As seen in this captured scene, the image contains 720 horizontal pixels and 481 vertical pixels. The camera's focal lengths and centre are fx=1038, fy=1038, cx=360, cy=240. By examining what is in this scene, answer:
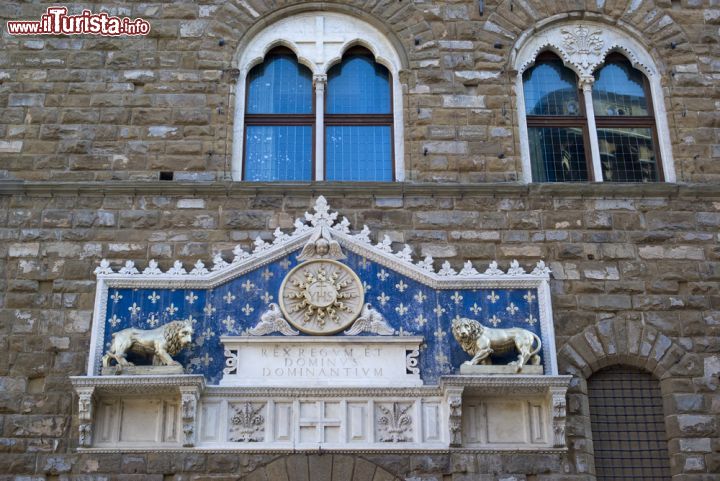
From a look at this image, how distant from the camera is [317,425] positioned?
10.3 meters

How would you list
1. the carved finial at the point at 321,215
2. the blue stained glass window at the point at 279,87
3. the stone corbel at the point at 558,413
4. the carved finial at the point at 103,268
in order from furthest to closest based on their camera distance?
the blue stained glass window at the point at 279,87 < the carved finial at the point at 321,215 < the carved finial at the point at 103,268 < the stone corbel at the point at 558,413

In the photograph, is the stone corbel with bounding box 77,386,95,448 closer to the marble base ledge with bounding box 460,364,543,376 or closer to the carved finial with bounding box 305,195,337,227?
the carved finial with bounding box 305,195,337,227

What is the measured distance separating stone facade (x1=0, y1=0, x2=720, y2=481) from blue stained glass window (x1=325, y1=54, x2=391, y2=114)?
1.38ft

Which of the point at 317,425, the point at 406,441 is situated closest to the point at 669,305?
the point at 406,441

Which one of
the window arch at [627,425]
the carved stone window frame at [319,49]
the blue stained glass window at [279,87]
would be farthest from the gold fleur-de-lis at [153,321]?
the window arch at [627,425]

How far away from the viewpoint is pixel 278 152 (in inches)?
477

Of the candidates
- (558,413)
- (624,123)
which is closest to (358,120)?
(624,123)

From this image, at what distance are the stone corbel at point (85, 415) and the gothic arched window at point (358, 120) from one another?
3.65 metres

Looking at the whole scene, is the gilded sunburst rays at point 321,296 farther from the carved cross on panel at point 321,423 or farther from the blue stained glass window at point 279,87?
the blue stained glass window at point 279,87

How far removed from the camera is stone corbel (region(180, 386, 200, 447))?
1013 cm

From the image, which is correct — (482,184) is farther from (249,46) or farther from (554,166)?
(249,46)

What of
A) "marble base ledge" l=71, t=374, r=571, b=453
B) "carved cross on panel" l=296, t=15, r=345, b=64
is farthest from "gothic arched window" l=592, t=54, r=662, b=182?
"carved cross on panel" l=296, t=15, r=345, b=64

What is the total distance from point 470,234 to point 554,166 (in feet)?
4.90

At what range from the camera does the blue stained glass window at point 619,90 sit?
12461 millimetres
